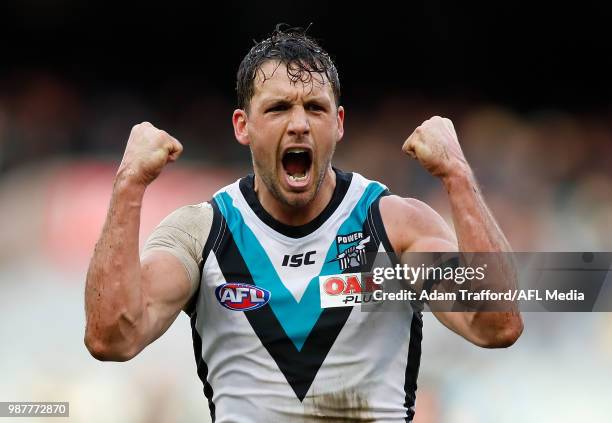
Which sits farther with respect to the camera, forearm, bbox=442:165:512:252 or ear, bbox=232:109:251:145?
ear, bbox=232:109:251:145

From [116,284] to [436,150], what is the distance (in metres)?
1.48

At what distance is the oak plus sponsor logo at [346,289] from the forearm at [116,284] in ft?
2.90

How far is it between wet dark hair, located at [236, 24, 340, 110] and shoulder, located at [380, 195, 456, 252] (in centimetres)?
62

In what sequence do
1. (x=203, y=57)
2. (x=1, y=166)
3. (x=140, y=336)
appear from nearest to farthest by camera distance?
1. (x=140, y=336)
2. (x=1, y=166)
3. (x=203, y=57)

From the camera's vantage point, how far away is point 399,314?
14.7 feet

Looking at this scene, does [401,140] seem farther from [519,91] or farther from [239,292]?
[239,292]

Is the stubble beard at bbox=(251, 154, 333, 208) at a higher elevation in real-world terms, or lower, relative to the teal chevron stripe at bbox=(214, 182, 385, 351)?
higher

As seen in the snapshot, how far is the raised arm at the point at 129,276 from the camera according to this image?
3988mm

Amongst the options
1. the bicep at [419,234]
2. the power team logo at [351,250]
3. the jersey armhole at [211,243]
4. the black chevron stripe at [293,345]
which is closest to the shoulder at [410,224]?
the bicep at [419,234]

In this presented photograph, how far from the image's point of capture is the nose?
446 centimetres

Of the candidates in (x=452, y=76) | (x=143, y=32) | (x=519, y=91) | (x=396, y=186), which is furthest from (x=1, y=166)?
(x=519, y=91)

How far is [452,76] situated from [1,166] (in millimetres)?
4471

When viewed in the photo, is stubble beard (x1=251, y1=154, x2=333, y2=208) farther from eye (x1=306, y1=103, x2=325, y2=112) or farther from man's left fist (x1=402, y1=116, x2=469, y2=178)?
man's left fist (x1=402, y1=116, x2=469, y2=178)

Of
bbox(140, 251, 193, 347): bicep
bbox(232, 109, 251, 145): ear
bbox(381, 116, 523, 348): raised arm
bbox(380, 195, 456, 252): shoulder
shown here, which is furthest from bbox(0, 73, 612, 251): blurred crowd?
bbox(140, 251, 193, 347): bicep
